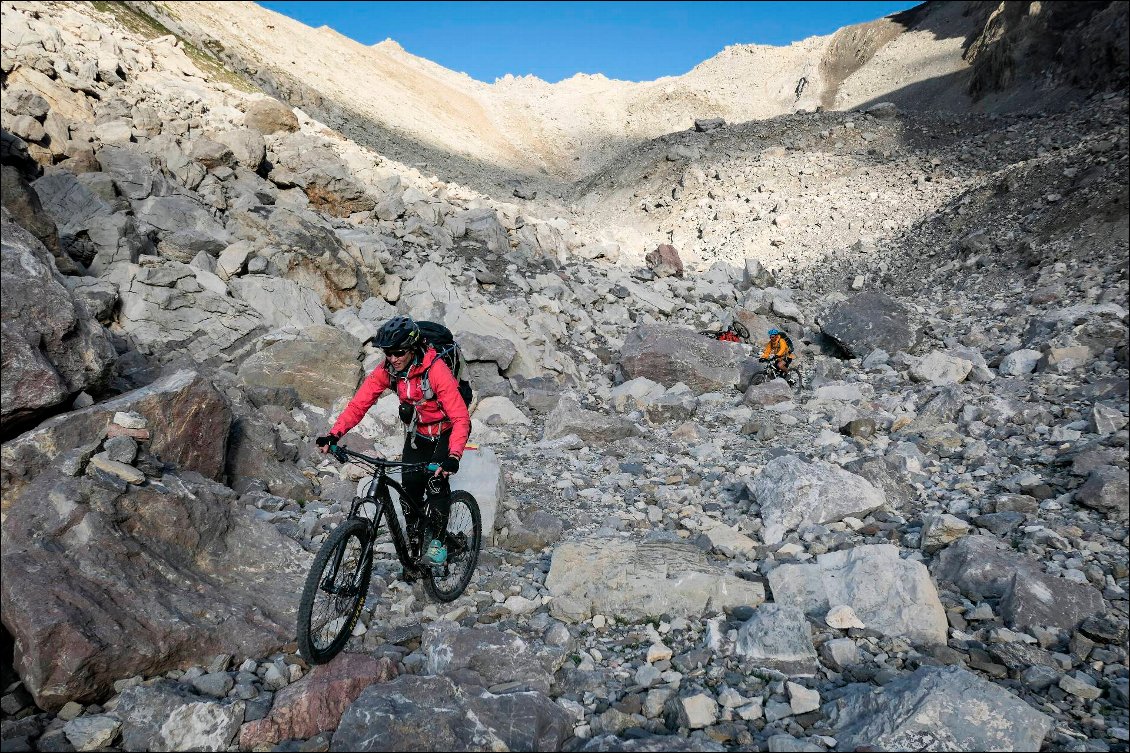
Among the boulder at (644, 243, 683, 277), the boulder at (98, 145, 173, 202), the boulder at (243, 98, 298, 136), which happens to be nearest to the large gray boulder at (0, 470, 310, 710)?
the boulder at (98, 145, 173, 202)

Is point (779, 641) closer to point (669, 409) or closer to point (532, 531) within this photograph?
point (532, 531)

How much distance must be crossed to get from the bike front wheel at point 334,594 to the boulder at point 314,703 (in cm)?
19

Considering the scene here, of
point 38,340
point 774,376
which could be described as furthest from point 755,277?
point 38,340

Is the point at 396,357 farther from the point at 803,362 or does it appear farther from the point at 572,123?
the point at 572,123

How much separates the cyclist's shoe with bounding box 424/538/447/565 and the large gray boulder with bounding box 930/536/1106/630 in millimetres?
4416

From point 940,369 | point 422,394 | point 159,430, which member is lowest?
point 159,430

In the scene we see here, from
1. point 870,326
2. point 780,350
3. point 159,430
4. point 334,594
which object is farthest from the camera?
point 870,326

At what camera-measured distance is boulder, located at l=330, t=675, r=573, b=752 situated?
355 centimetres

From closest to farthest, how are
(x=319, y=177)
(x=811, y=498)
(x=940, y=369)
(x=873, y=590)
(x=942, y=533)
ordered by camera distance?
(x=873, y=590) < (x=942, y=533) < (x=811, y=498) < (x=940, y=369) < (x=319, y=177)

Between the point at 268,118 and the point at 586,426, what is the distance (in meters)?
14.4

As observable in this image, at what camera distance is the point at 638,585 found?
5.27m

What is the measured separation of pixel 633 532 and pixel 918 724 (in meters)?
3.59

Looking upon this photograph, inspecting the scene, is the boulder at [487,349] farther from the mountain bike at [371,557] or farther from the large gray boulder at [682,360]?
the mountain bike at [371,557]

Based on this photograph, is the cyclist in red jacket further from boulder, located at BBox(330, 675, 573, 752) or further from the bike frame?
boulder, located at BBox(330, 675, 573, 752)
